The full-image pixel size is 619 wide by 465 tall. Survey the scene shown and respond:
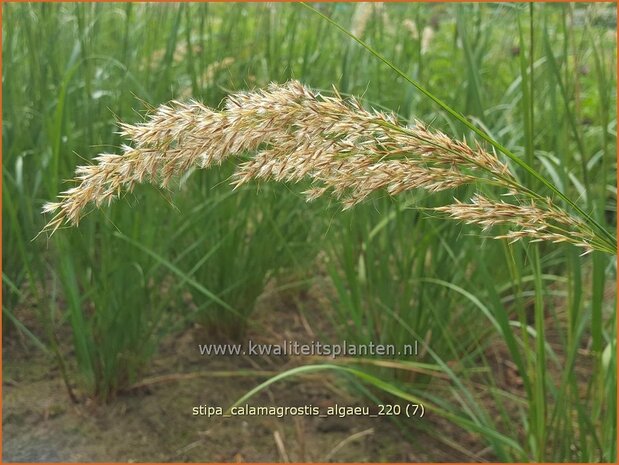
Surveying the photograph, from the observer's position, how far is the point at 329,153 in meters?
0.94

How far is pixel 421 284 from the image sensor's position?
2.12m

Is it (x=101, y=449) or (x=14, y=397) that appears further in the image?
(x=14, y=397)

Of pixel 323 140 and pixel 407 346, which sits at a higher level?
pixel 323 140

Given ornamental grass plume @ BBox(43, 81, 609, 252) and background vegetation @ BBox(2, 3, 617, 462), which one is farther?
background vegetation @ BBox(2, 3, 617, 462)

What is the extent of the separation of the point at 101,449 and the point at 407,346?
912 mm

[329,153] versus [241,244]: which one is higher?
[329,153]

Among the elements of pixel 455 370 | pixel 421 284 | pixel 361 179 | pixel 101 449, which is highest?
pixel 361 179

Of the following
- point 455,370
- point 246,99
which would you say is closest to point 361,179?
point 246,99

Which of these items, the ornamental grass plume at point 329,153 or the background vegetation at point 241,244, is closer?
the ornamental grass plume at point 329,153

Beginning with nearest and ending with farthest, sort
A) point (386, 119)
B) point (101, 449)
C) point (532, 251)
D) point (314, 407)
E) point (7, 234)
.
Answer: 1. point (386, 119)
2. point (532, 251)
3. point (101, 449)
4. point (314, 407)
5. point (7, 234)

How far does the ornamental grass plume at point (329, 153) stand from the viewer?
901 millimetres

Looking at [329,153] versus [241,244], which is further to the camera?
[241,244]

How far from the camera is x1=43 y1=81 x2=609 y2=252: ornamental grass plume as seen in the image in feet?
2.96

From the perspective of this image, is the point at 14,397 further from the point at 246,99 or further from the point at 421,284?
the point at 246,99
